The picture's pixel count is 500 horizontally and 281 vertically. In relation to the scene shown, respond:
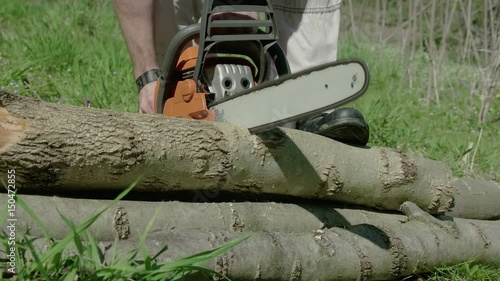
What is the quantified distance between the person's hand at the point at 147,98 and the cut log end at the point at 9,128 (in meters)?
0.89

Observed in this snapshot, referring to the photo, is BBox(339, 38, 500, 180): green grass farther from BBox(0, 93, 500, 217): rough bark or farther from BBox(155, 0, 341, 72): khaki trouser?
BBox(0, 93, 500, 217): rough bark

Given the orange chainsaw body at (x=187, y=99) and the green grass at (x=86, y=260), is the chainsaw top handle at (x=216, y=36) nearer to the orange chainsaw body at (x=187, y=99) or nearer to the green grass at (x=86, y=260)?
the orange chainsaw body at (x=187, y=99)

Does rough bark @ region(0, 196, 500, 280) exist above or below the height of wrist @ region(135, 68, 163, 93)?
below

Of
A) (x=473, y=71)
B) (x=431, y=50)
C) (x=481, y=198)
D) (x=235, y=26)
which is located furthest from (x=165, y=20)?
(x=473, y=71)

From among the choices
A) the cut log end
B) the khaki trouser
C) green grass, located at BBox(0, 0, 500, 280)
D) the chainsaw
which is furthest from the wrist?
green grass, located at BBox(0, 0, 500, 280)

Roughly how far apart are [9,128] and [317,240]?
3.53ft

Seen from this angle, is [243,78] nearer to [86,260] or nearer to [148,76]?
[148,76]

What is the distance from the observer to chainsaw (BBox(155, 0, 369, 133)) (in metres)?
2.35

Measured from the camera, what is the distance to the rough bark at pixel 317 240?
7.45 ft

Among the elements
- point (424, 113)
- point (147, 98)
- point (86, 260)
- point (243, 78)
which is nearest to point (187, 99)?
point (243, 78)

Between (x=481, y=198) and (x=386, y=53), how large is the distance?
3.58m

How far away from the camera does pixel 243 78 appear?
2736mm

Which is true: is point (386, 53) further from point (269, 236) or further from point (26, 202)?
point (26, 202)

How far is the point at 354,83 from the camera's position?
232 centimetres
